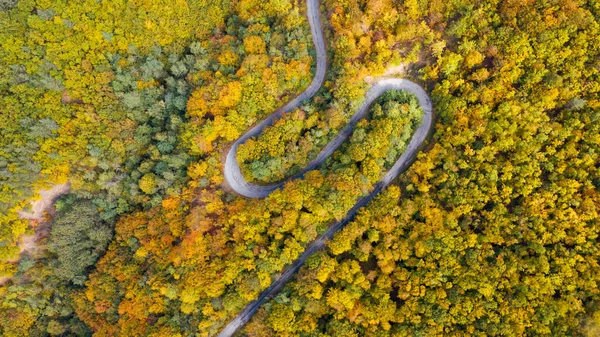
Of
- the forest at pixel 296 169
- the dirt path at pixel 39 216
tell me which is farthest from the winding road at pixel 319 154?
the dirt path at pixel 39 216

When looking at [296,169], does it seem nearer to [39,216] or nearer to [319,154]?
[319,154]

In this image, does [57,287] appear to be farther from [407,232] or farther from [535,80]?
[535,80]

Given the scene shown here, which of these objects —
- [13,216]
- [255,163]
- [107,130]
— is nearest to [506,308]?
[255,163]

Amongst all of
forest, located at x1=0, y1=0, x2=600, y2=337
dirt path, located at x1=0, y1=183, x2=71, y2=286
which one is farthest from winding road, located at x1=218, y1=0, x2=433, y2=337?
dirt path, located at x1=0, y1=183, x2=71, y2=286

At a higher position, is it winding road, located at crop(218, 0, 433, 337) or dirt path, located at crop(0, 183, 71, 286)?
dirt path, located at crop(0, 183, 71, 286)

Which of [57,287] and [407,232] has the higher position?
[57,287]

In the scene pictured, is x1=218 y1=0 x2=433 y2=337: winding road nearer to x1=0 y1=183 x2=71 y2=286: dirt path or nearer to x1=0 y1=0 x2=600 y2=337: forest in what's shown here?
x1=0 y1=0 x2=600 y2=337: forest

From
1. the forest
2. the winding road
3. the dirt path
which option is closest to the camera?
the forest
